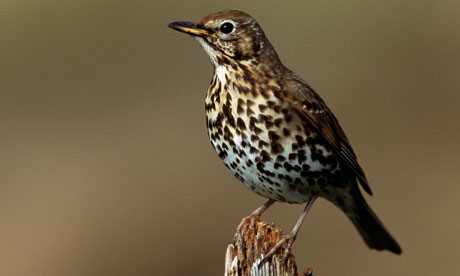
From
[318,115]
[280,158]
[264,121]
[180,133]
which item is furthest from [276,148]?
[180,133]

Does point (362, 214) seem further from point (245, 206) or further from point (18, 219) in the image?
point (18, 219)

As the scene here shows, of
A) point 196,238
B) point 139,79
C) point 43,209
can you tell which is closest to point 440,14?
point 139,79

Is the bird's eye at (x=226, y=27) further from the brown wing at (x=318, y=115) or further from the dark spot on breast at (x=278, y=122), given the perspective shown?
the dark spot on breast at (x=278, y=122)

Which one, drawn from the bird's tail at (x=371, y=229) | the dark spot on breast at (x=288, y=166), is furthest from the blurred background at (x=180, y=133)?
the dark spot on breast at (x=288, y=166)

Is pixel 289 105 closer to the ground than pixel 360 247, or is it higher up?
higher up

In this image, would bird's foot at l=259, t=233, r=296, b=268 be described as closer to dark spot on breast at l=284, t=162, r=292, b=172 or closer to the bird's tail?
dark spot on breast at l=284, t=162, r=292, b=172

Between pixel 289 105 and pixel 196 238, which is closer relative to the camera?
pixel 289 105

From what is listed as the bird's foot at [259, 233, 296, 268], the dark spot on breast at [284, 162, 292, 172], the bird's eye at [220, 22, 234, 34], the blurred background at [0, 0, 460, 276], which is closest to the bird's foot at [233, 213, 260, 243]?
the bird's foot at [259, 233, 296, 268]
